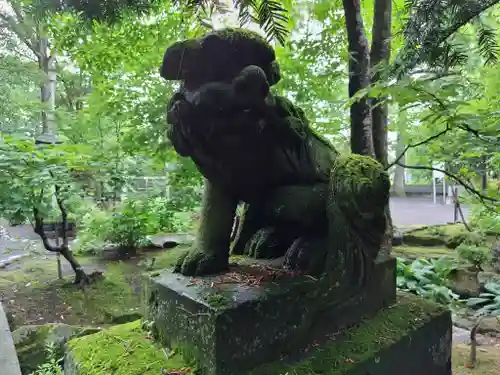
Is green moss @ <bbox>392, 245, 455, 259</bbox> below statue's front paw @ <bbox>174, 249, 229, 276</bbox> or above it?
below

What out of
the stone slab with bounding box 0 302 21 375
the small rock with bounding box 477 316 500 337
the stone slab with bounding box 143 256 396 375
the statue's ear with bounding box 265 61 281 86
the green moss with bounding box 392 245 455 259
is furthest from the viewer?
the green moss with bounding box 392 245 455 259

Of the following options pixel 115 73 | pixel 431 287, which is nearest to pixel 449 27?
pixel 431 287

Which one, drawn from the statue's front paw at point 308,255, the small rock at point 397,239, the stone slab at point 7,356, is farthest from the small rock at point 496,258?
the stone slab at point 7,356

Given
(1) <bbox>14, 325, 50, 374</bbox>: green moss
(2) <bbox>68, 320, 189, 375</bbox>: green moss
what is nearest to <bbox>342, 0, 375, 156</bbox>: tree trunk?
(2) <bbox>68, 320, 189, 375</bbox>: green moss

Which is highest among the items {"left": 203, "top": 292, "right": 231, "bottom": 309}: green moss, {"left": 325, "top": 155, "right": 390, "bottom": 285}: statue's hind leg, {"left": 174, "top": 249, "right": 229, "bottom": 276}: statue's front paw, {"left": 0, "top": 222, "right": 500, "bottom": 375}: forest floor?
{"left": 325, "top": 155, "right": 390, "bottom": 285}: statue's hind leg

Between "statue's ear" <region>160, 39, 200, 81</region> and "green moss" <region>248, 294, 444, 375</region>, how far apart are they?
3.27 ft

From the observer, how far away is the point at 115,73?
12.8 feet

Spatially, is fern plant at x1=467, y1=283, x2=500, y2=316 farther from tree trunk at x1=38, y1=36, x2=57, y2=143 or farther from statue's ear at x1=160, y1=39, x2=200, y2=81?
tree trunk at x1=38, y1=36, x2=57, y2=143

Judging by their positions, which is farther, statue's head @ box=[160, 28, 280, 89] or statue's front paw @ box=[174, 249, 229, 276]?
statue's front paw @ box=[174, 249, 229, 276]

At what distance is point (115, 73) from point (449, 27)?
339 centimetres

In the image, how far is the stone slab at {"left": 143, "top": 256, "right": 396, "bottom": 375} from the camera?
1161 millimetres

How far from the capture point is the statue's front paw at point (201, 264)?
1408 millimetres

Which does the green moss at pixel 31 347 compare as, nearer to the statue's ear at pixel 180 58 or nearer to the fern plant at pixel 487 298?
the statue's ear at pixel 180 58

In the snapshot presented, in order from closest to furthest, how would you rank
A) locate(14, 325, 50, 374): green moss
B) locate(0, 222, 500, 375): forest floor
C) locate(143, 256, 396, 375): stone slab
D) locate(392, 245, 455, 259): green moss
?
locate(143, 256, 396, 375): stone slab → locate(14, 325, 50, 374): green moss → locate(0, 222, 500, 375): forest floor → locate(392, 245, 455, 259): green moss
